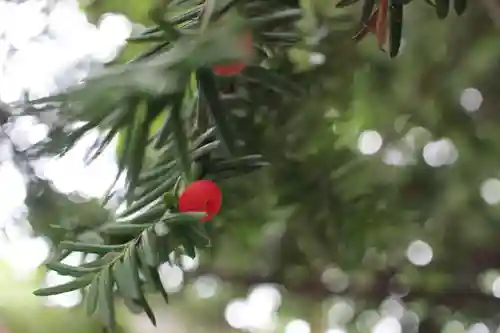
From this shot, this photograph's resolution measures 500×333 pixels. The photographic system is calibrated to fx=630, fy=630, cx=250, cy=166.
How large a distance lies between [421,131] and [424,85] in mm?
42

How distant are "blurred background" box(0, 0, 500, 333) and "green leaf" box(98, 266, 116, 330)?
15 cm

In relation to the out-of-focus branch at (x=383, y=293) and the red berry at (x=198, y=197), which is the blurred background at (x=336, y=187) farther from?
the red berry at (x=198, y=197)

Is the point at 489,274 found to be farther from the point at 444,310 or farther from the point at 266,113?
the point at 266,113

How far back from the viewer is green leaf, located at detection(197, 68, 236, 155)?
21 cm

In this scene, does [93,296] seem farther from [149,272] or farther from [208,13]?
[208,13]

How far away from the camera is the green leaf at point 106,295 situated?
244 millimetres

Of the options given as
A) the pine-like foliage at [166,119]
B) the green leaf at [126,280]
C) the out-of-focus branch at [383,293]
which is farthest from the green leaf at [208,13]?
the out-of-focus branch at [383,293]

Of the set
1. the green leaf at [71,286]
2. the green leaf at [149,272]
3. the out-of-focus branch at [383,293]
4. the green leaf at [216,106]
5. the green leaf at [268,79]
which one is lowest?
the out-of-focus branch at [383,293]

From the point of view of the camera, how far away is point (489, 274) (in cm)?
61

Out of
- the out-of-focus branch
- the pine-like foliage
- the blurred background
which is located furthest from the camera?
the out-of-focus branch

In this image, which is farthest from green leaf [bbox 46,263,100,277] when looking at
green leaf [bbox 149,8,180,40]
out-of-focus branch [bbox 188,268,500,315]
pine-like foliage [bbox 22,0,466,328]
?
out-of-focus branch [bbox 188,268,500,315]

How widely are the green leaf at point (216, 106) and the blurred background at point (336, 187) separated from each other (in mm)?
179

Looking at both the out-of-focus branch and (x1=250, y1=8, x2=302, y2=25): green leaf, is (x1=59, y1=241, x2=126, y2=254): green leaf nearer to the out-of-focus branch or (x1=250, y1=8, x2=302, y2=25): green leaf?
(x1=250, y1=8, x2=302, y2=25): green leaf

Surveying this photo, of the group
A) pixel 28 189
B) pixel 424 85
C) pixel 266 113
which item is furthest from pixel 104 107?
pixel 424 85
